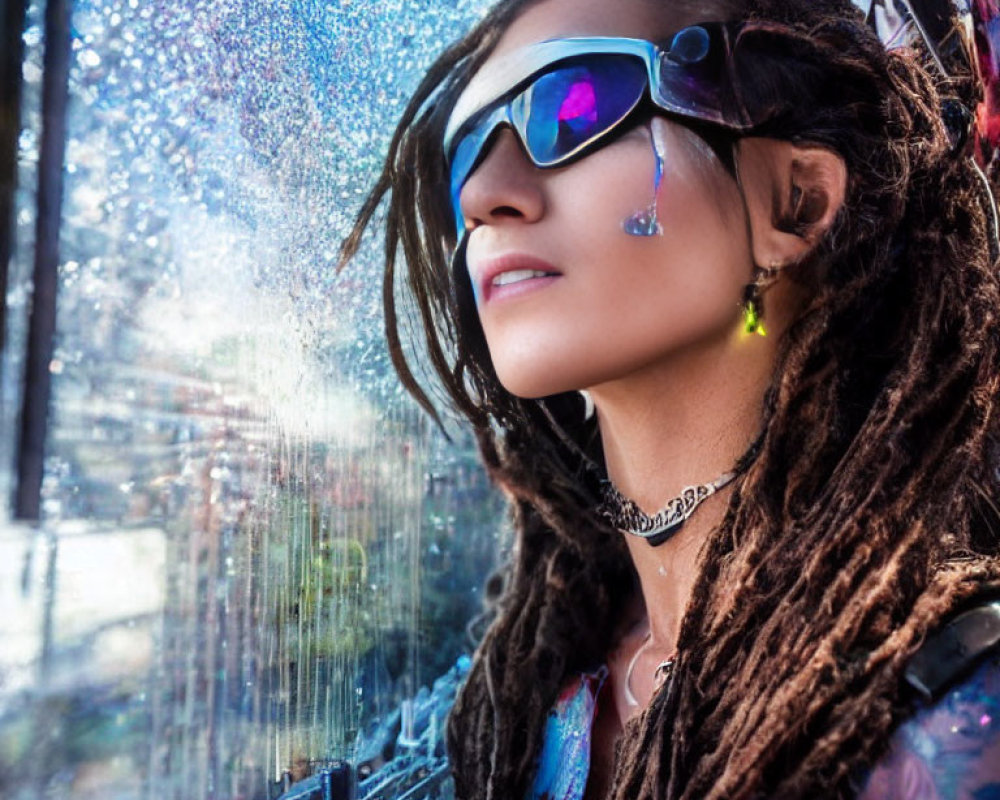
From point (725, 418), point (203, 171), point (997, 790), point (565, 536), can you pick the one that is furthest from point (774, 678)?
point (203, 171)

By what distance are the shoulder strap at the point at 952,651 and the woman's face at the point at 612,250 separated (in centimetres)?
58

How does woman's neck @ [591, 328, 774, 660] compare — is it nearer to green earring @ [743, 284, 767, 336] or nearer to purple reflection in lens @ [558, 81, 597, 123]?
green earring @ [743, 284, 767, 336]

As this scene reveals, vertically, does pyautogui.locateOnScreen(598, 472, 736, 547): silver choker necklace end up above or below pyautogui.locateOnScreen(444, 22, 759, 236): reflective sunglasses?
below

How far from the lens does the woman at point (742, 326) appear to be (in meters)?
1.16

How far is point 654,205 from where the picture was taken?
4.59 feet

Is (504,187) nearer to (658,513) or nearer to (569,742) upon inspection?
(658,513)

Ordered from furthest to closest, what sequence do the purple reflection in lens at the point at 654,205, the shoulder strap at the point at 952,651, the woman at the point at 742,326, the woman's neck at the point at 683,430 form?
Answer: 1. the woman's neck at the point at 683,430
2. the purple reflection in lens at the point at 654,205
3. the woman at the point at 742,326
4. the shoulder strap at the point at 952,651

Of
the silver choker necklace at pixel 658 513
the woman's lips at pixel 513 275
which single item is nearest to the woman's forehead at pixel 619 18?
the woman's lips at pixel 513 275

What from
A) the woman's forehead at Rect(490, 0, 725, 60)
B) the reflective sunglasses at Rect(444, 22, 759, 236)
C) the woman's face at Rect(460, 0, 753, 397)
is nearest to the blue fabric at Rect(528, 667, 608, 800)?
the woman's face at Rect(460, 0, 753, 397)

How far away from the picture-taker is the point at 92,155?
1.15 metres

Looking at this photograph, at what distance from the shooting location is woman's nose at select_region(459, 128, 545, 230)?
1434mm

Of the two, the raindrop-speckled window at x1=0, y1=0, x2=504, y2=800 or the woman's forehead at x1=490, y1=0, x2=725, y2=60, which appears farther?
the woman's forehead at x1=490, y1=0, x2=725, y2=60

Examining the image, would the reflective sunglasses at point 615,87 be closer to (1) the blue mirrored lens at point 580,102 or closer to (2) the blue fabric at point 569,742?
(1) the blue mirrored lens at point 580,102

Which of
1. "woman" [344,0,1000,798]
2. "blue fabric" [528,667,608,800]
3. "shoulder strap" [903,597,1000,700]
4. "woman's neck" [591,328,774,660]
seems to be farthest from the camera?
"blue fabric" [528,667,608,800]
